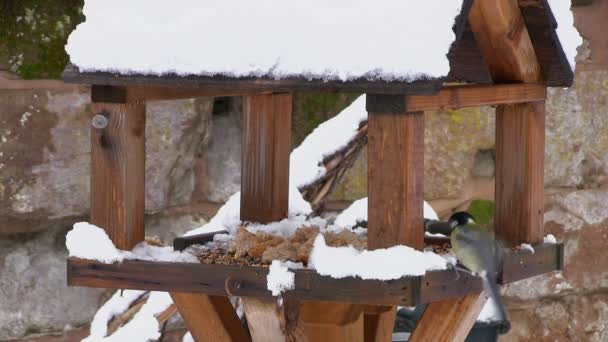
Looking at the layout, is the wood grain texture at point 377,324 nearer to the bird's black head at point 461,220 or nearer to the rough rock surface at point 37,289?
the bird's black head at point 461,220

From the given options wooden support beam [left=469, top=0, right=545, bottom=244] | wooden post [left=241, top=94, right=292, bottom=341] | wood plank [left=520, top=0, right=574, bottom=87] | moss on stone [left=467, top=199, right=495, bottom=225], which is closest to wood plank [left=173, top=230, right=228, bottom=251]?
wooden post [left=241, top=94, right=292, bottom=341]

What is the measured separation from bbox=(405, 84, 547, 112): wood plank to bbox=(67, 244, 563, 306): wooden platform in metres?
0.20

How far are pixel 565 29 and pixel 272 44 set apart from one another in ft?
1.60

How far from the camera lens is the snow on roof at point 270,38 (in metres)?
1.36

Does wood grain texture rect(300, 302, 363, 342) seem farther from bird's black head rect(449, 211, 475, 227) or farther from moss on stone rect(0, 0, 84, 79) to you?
moss on stone rect(0, 0, 84, 79)

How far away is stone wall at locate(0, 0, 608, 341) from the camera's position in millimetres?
2207

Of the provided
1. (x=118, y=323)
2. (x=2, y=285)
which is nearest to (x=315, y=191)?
(x=118, y=323)

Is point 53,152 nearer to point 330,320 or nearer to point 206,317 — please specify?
point 206,317

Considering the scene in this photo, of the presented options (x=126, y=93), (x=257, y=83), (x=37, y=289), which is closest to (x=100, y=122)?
(x=126, y=93)

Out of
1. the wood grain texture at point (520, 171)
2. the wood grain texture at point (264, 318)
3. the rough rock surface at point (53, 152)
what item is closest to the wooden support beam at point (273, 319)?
the wood grain texture at point (264, 318)

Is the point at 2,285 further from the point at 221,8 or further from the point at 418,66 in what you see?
the point at 418,66

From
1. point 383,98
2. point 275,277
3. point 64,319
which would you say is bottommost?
point 64,319

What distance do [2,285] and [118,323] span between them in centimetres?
29

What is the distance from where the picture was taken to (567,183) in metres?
2.65
